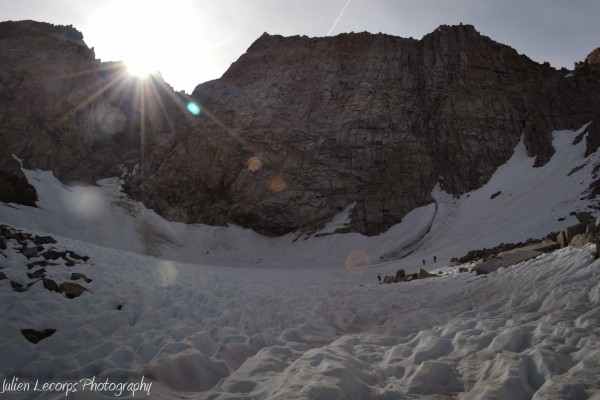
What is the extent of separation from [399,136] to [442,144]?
600 centimetres

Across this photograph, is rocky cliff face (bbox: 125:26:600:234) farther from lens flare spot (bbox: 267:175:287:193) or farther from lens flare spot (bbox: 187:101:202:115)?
lens flare spot (bbox: 187:101:202:115)

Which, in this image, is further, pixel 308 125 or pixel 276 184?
pixel 308 125

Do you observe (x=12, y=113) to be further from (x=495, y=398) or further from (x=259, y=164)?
(x=495, y=398)

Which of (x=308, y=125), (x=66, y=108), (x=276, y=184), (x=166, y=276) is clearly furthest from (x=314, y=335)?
(x=66, y=108)

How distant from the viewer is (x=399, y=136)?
50719 mm

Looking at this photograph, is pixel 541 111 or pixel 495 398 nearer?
pixel 495 398

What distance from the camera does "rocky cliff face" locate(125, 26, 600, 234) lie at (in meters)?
47.4

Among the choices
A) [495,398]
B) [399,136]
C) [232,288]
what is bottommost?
[495,398]

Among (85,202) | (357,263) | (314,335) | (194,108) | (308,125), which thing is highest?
(194,108)

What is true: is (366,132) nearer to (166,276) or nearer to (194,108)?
Answer: (194,108)

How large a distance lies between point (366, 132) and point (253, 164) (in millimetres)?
16827

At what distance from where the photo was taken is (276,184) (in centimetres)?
4947

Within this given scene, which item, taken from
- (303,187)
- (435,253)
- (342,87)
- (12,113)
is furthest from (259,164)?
(12,113)

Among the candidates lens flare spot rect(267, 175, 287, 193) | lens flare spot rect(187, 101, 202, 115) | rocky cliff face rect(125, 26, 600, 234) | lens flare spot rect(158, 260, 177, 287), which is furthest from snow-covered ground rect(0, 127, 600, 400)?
lens flare spot rect(187, 101, 202, 115)
